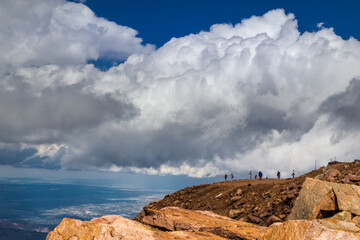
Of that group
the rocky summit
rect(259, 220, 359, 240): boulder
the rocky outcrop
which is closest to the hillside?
the rocky summit

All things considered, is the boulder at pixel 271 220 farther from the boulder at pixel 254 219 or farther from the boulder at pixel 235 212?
the boulder at pixel 235 212

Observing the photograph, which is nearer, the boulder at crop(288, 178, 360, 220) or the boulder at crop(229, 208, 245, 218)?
the boulder at crop(288, 178, 360, 220)

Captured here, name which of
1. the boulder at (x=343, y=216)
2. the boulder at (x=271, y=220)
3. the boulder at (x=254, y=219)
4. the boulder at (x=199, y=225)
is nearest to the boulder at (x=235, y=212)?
the boulder at (x=254, y=219)

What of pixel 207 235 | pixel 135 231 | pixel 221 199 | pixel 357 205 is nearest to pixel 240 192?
pixel 221 199

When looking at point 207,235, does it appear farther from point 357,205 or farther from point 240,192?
point 240,192

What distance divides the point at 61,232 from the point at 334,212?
18807mm

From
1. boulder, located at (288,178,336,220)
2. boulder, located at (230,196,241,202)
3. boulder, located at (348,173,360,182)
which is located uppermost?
boulder, located at (348,173,360,182)

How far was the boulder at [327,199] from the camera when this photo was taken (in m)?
24.3

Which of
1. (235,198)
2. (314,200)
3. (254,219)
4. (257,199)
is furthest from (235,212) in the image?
(314,200)

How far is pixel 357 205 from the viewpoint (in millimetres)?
24188

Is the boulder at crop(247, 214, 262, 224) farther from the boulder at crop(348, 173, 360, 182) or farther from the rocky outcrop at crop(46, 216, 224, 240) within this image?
the rocky outcrop at crop(46, 216, 224, 240)

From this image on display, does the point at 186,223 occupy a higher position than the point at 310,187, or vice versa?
the point at 310,187

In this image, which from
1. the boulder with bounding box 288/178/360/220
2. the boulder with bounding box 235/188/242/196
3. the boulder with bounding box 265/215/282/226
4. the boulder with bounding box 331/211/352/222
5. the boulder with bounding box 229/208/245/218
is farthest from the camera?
the boulder with bounding box 235/188/242/196

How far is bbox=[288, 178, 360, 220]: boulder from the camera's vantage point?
79.9 feet
